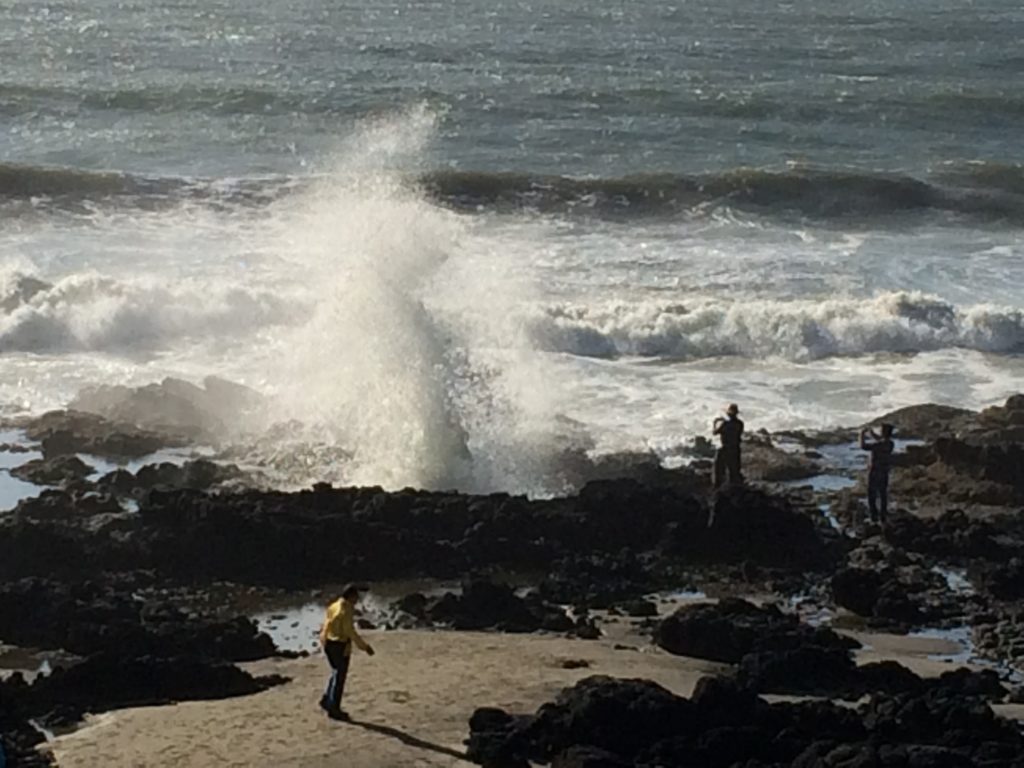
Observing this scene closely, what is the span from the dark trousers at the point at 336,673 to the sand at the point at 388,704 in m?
0.12

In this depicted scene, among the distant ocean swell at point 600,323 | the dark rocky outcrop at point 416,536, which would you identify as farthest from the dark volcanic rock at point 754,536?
the distant ocean swell at point 600,323

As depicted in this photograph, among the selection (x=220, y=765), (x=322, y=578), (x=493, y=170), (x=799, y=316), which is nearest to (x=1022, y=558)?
(x=322, y=578)

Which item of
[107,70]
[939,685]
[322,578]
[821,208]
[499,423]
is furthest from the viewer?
[107,70]

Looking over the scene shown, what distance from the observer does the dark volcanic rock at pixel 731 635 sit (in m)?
16.5

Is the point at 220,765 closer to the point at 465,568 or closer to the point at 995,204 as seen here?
the point at 465,568

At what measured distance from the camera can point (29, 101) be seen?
48.8 meters

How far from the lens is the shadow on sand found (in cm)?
1420

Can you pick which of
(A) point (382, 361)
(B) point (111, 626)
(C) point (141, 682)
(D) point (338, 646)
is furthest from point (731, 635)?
(A) point (382, 361)

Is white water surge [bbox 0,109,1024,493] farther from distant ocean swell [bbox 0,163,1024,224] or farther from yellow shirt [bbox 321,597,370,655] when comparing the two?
yellow shirt [bbox 321,597,370,655]

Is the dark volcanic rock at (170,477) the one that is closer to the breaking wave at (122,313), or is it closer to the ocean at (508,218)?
the ocean at (508,218)

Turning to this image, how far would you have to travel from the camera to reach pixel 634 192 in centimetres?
4044

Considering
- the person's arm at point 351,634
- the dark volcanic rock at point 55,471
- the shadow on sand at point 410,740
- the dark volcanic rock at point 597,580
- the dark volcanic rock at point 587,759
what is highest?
the person's arm at point 351,634

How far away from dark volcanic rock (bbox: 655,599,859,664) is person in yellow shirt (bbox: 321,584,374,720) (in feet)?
9.10

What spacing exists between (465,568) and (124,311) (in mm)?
11606
